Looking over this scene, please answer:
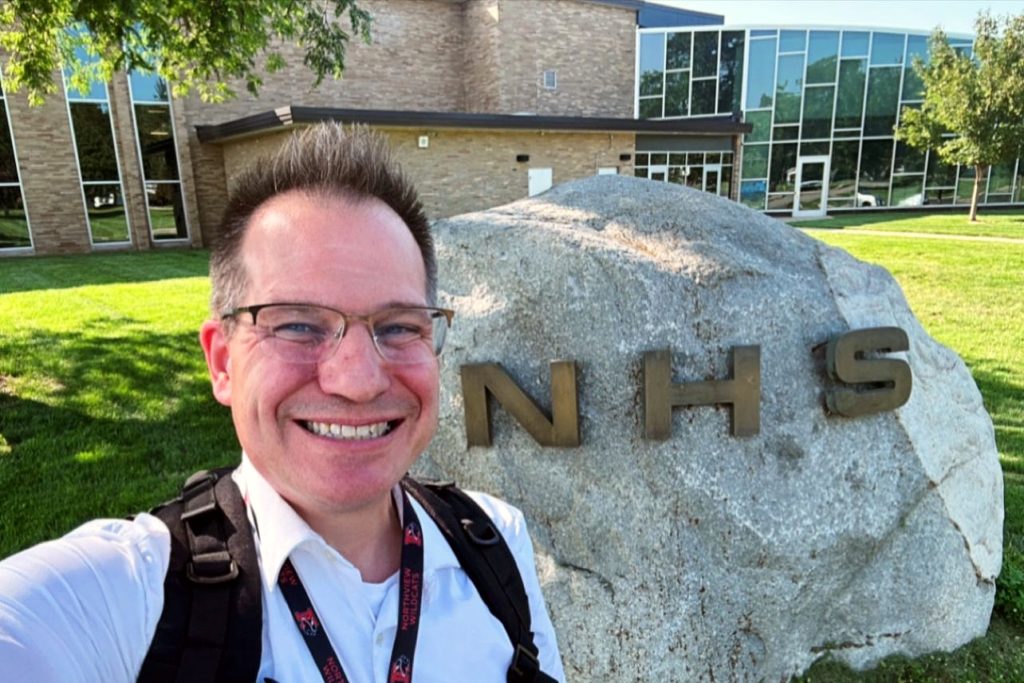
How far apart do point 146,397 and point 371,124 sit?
958 centimetres

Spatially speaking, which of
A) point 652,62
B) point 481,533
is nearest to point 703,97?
point 652,62

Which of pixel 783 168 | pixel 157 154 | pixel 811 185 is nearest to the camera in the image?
pixel 157 154

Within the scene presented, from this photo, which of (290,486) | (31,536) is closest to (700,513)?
(290,486)

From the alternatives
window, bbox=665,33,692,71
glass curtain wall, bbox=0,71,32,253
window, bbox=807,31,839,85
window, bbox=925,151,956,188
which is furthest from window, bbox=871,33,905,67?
glass curtain wall, bbox=0,71,32,253

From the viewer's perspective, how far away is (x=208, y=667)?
104 centimetres

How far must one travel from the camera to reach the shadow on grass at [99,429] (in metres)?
4.25

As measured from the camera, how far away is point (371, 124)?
1428 centimetres

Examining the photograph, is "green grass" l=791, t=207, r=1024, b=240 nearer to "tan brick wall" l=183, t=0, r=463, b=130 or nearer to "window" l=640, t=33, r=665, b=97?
"window" l=640, t=33, r=665, b=97

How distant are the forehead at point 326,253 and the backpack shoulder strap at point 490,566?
52 centimetres

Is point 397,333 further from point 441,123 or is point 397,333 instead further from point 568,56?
point 568,56

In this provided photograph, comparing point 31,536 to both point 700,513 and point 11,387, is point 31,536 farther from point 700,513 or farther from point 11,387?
point 700,513

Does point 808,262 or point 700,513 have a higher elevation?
point 808,262

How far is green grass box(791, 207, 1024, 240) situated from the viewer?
16969 mm

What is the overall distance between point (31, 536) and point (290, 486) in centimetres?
351
